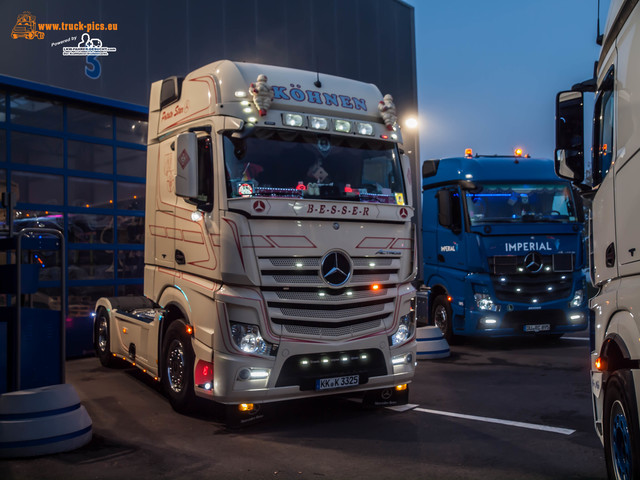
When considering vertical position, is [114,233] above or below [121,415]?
above

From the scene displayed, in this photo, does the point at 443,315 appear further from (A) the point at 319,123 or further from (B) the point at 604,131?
(B) the point at 604,131

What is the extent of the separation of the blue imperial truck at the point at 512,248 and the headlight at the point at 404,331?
4.46 m

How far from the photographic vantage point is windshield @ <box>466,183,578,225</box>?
11195 mm

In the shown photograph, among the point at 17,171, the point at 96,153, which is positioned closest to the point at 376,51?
the point at 96,153

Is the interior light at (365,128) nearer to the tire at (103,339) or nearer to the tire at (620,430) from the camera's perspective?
the tire at (620,430)

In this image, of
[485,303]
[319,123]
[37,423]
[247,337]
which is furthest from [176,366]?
[485,303]

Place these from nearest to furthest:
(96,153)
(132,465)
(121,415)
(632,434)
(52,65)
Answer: (632,434) → (132,465) → (121,415) → (96,153) → (52,65)

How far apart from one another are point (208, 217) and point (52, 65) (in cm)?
985

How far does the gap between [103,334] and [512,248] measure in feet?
22.1

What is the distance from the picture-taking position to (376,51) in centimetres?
2258

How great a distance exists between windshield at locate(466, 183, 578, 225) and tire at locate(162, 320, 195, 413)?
6.12m

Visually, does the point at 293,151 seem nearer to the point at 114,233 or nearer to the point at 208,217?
the point at 208,217

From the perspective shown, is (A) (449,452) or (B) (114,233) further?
(B) (114,233)

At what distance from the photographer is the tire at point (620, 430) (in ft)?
11.3
